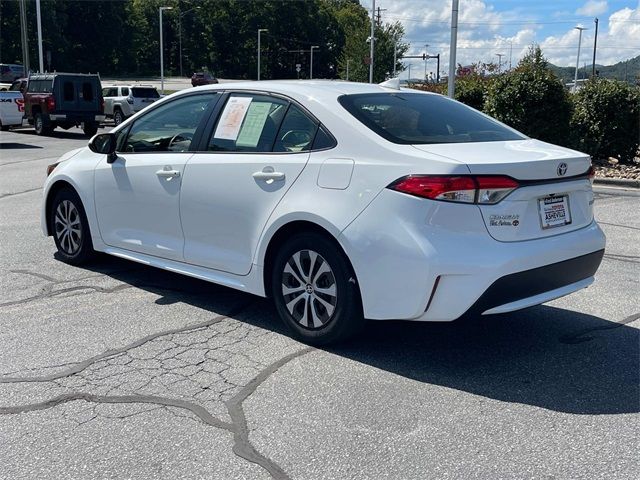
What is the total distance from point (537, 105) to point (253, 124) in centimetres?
1051

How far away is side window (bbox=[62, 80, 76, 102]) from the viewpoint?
24172 mm

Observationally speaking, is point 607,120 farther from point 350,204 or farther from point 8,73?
point 8,73

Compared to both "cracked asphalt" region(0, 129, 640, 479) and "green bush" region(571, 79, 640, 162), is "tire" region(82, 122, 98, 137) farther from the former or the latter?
"cracked asphalt" region(0, 129, 640, 479)

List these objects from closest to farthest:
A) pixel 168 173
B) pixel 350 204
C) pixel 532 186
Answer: pixel 532 186, pixel 350 204, pixel 168 173

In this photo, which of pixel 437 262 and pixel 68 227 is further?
pixel 68 227

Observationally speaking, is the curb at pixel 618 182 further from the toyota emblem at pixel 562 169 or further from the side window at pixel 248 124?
the side window at pixel 248 124

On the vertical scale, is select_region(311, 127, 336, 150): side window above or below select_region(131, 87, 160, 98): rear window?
below

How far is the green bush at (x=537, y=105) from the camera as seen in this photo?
46.0ft

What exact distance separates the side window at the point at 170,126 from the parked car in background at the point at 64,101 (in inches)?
792

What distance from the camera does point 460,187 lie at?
3.84 m

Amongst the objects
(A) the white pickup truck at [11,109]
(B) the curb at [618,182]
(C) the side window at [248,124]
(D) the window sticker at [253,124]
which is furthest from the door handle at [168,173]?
(A) the white pickup truck at [11,109]

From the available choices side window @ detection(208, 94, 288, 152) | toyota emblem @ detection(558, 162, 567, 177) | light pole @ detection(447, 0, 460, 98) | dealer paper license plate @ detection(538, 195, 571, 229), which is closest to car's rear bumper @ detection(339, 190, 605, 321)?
dealer paper license plate @ detection(538, 195, 571, 229)

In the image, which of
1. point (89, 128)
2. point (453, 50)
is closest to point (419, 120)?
point (453, 50)

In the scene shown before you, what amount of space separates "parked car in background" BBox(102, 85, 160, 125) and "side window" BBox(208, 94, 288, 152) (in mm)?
27762
